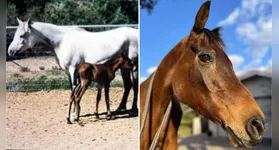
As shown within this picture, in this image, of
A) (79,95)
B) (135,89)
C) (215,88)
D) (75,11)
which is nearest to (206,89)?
(215,88)

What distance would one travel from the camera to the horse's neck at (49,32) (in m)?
3.79

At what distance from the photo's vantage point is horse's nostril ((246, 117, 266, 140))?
8.21 feet

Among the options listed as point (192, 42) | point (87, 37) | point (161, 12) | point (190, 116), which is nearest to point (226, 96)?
point (192, 42)

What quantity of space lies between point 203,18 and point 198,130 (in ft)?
4.45

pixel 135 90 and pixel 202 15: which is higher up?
pixel 202 15

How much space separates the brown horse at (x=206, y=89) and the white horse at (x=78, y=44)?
68 cm

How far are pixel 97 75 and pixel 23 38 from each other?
0.96 metres

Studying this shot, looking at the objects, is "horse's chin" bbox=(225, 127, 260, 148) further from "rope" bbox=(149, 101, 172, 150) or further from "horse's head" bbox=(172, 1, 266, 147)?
"rope" bbox=(149, 101, 172, 150)

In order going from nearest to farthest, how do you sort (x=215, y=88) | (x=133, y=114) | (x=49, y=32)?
(x=215, y=88) < (x=133, y=114) < (x=49, y=32)

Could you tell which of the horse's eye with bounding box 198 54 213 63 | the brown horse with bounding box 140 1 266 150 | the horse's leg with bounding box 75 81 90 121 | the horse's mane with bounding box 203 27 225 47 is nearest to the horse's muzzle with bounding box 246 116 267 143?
the brown horse with bounding box 140 1 266 150

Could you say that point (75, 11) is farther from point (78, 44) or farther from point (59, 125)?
point (59, 125)

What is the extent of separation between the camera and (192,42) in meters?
2.79

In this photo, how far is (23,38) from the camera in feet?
12.6

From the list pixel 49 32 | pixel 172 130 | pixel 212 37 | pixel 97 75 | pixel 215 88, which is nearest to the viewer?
pixel 215 88
